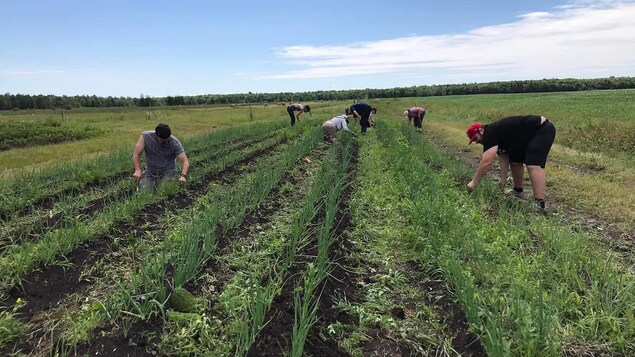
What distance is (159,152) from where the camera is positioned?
661cm

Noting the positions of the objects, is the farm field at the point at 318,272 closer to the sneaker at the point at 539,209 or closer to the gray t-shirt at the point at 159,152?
the sneaker at the point at 539,209

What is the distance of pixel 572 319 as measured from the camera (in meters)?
2.85

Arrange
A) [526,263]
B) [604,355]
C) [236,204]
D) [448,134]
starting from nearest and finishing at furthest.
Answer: [604,355] → [526,263] → [236,204] → [448,134]

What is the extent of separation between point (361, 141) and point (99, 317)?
10.5 metres

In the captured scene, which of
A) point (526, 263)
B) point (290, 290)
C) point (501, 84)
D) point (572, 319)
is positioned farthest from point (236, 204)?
point (501, 84)

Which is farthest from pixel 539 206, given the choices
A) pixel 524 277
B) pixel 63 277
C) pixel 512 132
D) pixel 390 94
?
pixel 390 94

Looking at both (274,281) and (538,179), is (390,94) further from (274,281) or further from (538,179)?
(274,281)

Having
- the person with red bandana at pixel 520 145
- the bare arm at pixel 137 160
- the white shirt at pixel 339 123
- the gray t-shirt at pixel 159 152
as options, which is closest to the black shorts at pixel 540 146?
the person with red bandana at pixel 520 145

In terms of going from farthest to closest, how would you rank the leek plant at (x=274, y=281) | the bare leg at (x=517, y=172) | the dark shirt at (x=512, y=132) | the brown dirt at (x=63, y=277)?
1. the bare leg at (x=517, y=172)
2. the dark shirt at (x=512, y=132)
3. the brown dirt at (x=63, y=277)
4. the leek plant at (x=274, y=281)

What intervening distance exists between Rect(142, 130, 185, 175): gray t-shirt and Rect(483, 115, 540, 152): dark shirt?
14.5 feet

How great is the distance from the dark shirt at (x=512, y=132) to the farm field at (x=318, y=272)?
66cm

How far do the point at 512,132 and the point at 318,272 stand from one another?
405 cm

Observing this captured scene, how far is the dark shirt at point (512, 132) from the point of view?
580 centimetres

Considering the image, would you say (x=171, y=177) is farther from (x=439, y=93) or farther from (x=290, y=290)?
(x=439, y=93)
